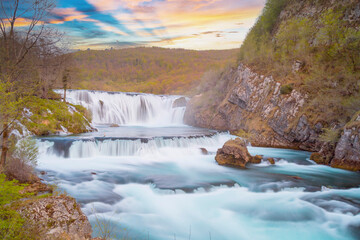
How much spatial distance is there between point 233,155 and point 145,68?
284 ft

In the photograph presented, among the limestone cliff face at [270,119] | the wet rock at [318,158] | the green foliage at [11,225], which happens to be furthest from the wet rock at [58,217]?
the wet rock at [318,158]

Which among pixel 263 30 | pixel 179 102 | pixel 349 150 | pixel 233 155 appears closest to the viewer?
pixel 349 150


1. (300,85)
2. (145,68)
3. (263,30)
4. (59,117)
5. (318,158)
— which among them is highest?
(145,68)

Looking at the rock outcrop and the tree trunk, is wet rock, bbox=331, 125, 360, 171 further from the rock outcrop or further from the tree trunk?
the tree trunk

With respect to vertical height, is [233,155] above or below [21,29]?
below

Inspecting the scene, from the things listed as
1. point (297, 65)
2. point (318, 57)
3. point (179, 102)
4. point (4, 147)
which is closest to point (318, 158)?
point (318, 57)

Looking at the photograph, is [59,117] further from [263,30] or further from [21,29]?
[263,30]

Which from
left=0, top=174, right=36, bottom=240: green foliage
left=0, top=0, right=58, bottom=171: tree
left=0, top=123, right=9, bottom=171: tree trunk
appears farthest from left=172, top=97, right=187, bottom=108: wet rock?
left=0, top=174, right=36, bottom=240: green foliage

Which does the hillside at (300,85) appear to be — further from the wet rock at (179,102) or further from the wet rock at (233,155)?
the wet rock at (179,102)

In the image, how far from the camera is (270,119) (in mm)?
22359

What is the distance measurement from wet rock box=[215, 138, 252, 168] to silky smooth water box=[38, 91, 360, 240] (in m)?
0.62

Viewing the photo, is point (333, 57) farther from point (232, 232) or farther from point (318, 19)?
point (232, 232)

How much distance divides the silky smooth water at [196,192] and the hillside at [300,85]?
2.06m

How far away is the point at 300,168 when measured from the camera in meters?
15.4
